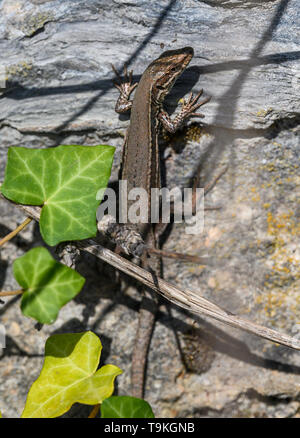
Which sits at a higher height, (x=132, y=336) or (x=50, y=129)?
(x=50, y=129)

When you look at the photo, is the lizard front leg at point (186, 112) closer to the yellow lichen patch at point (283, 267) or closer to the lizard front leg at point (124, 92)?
the lizard front leg at point (124, 92)

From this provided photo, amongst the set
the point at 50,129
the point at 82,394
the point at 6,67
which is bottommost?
the point at 82,394

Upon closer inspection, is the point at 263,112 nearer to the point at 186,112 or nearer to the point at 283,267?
the point at 186,112

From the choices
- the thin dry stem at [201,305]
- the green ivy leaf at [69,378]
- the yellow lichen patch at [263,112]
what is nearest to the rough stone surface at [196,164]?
the yellow lichen patch at [263,112]

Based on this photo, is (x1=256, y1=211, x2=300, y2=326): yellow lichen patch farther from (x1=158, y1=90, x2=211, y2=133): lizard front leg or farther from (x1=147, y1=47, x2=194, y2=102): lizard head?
(x1=147, y1=47, x2=194, y2=102): lizard head

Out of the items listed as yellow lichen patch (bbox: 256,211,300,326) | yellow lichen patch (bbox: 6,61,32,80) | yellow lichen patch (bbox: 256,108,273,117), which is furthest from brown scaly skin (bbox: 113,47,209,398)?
yellow lichen patch (bbox: 256,211,300,326)
